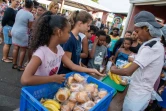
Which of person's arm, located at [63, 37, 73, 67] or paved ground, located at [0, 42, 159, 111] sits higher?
person's arm, located at [63, 37, 73, 67]

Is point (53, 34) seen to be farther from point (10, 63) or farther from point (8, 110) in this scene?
point (10, 63)

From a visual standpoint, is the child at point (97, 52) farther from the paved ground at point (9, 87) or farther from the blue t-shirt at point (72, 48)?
the paved ground at point (9, 87)

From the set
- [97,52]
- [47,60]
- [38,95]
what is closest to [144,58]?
[47,60]

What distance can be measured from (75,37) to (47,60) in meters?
0.67

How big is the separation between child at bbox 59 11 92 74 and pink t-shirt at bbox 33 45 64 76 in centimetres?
27

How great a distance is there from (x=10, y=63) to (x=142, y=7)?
513cm

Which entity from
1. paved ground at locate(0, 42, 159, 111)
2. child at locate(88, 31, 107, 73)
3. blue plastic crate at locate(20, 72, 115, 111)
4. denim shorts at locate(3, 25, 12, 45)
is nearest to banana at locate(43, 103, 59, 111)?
blue plastic crate at locate(20, 72, 115, 111)

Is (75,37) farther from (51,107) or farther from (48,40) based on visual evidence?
(51,107)

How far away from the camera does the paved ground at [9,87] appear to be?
9.49 feet

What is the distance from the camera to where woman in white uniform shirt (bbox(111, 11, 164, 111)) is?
173 cm

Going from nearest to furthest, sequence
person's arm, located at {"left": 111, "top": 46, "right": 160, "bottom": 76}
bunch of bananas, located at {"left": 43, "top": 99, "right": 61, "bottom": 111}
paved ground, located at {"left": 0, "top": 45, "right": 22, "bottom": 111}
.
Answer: bunch of bananas, located at {"left": 43, "top": 99, "right": 61, "bottom": 111}
person's arm, located at {"left": 111, "top": 46, "right": 160, "bottom": 76}
paved ground, located at {"left": 0, "top": 45, "right": 22, "bottom": 111}

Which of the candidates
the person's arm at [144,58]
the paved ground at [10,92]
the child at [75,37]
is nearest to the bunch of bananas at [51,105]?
the child at [75,37]

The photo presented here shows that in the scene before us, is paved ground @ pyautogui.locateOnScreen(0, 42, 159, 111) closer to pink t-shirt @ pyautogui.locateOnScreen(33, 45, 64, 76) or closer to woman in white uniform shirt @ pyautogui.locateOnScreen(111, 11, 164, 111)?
woman in white uniform shirt @ pyautogui.locateOnScreen(111, 11, 164, 111)

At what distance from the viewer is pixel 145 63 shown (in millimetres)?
1715
